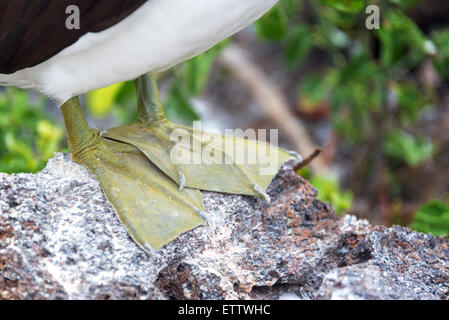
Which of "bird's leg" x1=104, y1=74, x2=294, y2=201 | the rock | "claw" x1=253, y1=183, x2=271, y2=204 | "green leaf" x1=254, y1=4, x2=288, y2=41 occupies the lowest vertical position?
the rock

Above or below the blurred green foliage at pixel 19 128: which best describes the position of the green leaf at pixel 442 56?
above

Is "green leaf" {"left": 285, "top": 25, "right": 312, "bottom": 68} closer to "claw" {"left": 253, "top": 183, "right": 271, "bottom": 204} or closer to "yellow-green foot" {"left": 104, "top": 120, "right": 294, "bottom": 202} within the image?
"yellow-green foot" {"left": 104, "top": 120, "right": 294, "bottom": 202}

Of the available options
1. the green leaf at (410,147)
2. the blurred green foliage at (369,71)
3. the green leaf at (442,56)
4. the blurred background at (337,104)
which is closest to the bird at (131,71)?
the blurred background at (337,104)

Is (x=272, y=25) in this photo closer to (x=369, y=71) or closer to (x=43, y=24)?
(x=369, y=71)

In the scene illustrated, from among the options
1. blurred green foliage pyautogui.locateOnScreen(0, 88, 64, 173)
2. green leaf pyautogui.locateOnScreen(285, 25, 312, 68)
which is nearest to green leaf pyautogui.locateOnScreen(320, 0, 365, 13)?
green leaf pyautogui.locateOnScreen(285, 25, 312, 68)

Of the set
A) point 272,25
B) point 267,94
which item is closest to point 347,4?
point 272,25

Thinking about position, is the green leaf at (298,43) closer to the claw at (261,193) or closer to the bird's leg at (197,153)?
the bird's leg at (197,153)
